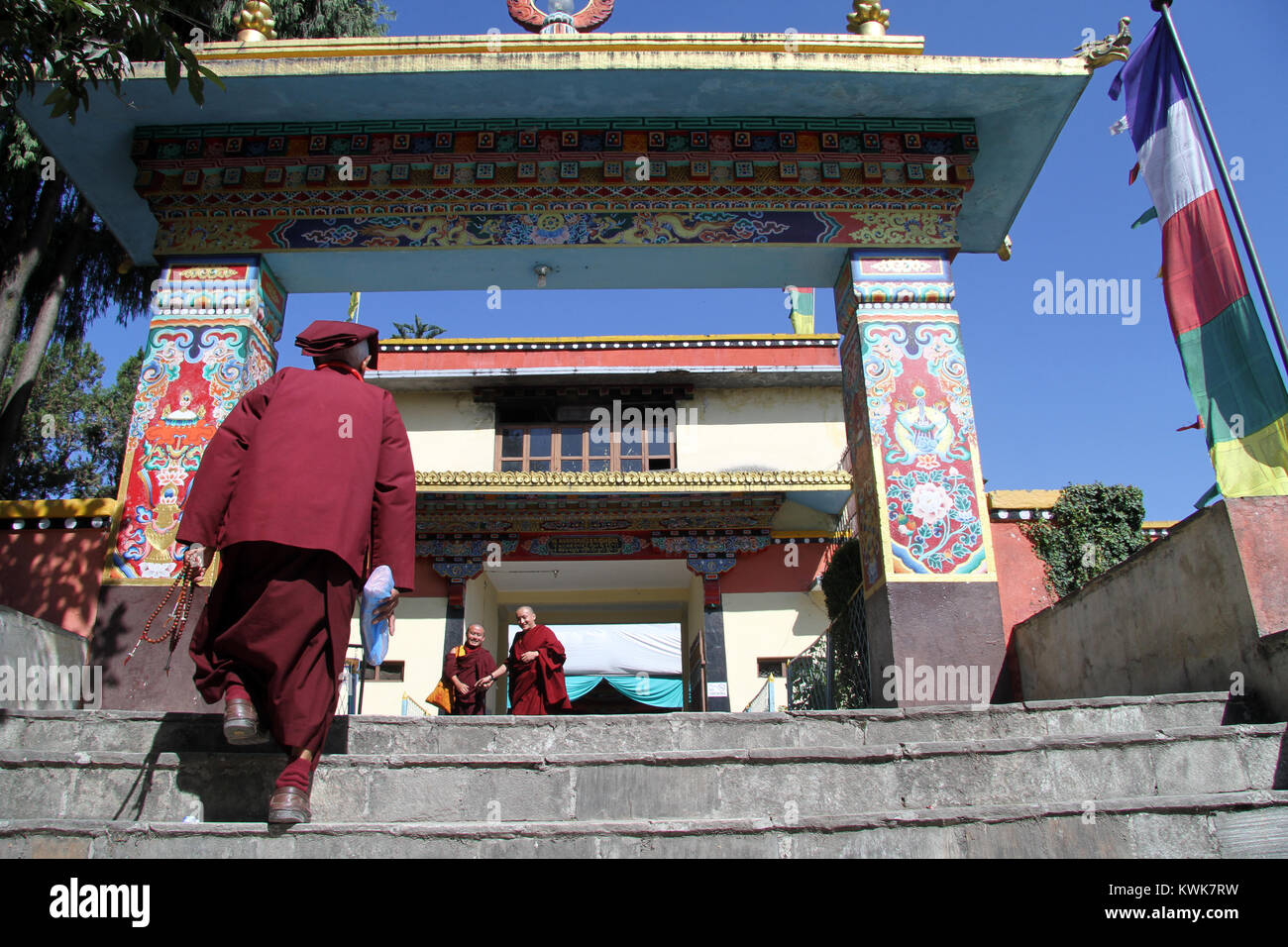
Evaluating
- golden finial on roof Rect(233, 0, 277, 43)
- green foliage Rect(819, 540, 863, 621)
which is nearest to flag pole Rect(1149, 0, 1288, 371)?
green foliage Rect(819, 540, 863, 621)

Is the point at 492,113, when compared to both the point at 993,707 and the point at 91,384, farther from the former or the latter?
the point at 91,384

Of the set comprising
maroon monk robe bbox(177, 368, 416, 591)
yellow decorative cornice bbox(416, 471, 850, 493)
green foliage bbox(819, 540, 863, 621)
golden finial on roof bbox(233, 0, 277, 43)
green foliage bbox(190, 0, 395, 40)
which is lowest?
maroon monk robe bbox(177, 368, 416, 591)

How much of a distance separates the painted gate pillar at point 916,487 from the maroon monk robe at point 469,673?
3.87 metres

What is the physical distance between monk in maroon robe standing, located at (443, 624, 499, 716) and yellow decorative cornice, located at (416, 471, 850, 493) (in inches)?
117

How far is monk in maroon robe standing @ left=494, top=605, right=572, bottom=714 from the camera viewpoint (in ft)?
26.0

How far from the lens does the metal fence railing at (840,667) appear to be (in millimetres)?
6320

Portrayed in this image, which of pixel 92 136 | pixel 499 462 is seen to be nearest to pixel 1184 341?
pixel 92 136

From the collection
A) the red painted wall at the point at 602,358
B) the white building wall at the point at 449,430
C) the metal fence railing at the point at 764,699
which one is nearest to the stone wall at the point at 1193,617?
the metal fence railing at the point at 764,699

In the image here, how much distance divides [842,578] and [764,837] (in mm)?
4978

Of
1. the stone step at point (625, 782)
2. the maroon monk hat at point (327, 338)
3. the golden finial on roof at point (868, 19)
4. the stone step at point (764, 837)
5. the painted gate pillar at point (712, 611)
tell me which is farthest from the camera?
the painted gate pillar at point (712, 611)

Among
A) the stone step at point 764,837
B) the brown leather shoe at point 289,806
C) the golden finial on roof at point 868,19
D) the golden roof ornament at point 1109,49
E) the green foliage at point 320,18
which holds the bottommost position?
the stone step at point 764,837

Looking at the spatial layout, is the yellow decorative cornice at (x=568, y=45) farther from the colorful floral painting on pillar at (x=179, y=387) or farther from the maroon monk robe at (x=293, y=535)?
the maroon monk robe at (x=293, y=535)

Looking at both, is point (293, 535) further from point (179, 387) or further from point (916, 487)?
point (916, 487)

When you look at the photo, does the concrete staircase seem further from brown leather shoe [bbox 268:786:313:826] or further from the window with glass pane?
the window with glass pane
